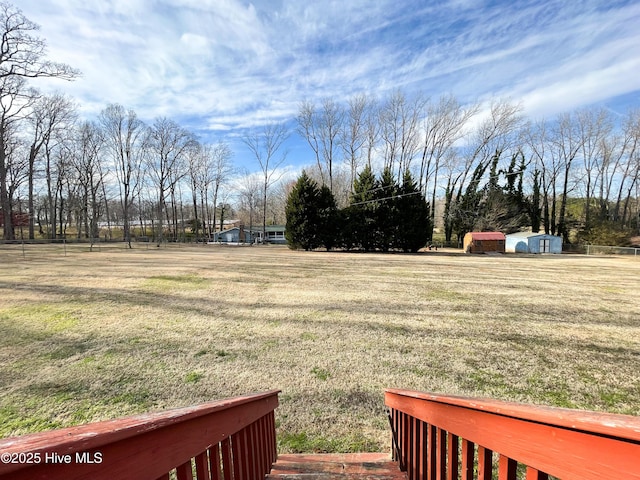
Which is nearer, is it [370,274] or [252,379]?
[252,379]

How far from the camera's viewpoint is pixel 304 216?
27016mm

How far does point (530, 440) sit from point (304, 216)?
86.6ft

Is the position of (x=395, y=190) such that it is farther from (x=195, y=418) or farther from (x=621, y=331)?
(x=195, y=418)

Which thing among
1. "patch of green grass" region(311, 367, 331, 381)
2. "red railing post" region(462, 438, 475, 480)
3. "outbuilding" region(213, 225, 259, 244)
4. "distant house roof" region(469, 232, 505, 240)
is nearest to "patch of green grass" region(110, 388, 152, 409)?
"patch of green grass" region(311, 367, 331, 381)

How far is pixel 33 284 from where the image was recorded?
8.95m

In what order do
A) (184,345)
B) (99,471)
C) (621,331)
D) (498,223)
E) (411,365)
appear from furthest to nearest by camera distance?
(498,223), (621,331), (184,345), (411,365), (99,471)

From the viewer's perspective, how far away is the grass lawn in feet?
10.7

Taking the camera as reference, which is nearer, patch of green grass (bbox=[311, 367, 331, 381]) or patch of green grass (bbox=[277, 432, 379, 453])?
patch of green grass (bbox=[277, 432, 379, 453])

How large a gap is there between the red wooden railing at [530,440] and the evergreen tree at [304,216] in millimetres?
25462

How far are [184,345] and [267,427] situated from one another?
3.02 m

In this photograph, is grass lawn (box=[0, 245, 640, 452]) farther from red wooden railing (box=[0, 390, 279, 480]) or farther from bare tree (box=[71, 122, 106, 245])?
bare tree (box=[71, 122, 106, 245])

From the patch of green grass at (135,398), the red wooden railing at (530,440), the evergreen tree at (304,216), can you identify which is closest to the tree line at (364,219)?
the evergreen tree at (304,216)

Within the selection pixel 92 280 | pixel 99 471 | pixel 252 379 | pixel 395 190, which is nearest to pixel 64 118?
pixel 92 280

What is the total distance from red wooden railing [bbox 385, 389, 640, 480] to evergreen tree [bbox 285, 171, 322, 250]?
2546 cm
